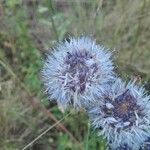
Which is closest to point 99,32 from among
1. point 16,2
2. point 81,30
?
point 81,30

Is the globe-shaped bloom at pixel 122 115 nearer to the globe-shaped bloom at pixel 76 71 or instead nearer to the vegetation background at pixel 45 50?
the globe-shaped bloom at pixel 76 71

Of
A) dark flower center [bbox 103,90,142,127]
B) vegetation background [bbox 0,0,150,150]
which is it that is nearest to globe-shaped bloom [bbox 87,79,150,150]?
dark flower center [bbox 103,90,142,127]

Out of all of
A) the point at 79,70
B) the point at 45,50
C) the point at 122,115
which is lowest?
the point at 45,50

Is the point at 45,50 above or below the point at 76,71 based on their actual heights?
below

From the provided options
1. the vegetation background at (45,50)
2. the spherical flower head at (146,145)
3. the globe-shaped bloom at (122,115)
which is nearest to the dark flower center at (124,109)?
the globe-shaped bloom at (122,115)

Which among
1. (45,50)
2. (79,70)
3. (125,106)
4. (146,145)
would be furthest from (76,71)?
(45,50)

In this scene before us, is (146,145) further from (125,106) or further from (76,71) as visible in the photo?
(76,71)

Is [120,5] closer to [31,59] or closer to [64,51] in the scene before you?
[31,59]
